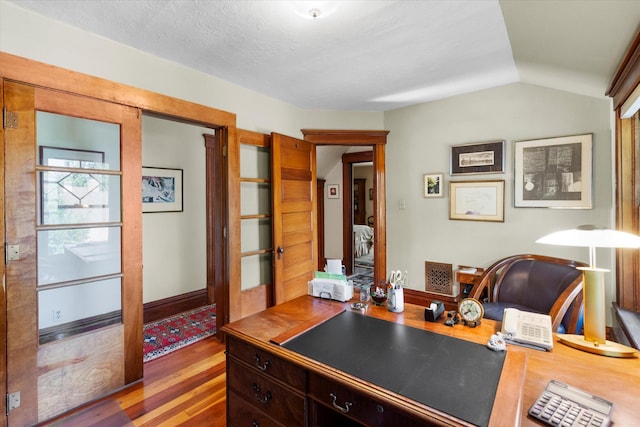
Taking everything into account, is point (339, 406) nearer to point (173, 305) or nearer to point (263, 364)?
point (263, 364)

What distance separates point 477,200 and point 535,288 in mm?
1001

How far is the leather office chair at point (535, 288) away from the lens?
89.3 inches

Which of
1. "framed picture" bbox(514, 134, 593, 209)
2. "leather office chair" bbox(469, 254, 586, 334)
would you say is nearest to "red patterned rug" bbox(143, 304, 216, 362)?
Result: "leather office chair" bbox(469, 254, 586, 334)

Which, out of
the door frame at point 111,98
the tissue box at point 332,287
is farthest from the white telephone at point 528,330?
the door frame at point 111,98

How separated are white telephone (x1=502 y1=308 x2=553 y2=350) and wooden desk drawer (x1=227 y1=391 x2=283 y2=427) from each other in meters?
1.09

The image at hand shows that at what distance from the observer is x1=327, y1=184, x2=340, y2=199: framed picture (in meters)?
5.68

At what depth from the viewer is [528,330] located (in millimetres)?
1408

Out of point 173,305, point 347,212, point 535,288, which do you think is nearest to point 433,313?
point 535,288

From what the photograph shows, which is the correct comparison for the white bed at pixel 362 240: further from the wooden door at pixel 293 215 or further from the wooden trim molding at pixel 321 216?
the wooden door at pixel 293 215

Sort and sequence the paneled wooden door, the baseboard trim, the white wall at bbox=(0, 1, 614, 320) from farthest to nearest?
the baseboard trim
the white wall at bbox=(0, 1, 614, 320)
the paneled wooden door

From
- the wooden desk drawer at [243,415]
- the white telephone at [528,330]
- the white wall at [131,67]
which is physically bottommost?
the wooden desk drawer at [243,415]

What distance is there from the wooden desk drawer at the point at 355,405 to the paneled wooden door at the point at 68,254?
5.77 feet

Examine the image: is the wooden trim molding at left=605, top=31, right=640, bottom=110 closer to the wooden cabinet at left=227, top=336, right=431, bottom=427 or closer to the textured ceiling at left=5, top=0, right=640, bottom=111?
the textured ceiling at left=5, top=0, right=640, bottom=111

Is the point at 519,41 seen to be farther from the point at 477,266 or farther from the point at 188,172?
the point at 188,172
